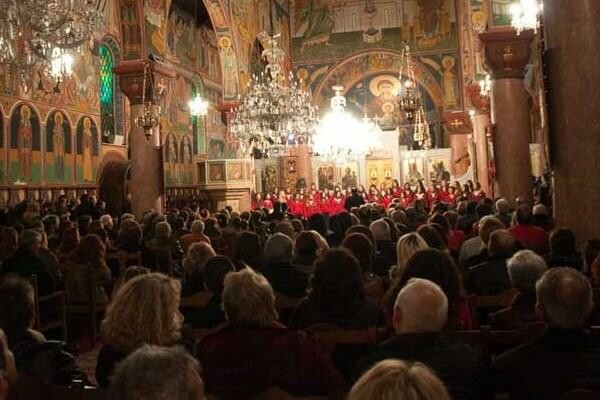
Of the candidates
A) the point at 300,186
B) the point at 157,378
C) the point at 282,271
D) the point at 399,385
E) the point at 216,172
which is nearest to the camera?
the point at 399,385

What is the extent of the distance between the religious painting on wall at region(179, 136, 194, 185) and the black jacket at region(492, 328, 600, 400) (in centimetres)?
2743

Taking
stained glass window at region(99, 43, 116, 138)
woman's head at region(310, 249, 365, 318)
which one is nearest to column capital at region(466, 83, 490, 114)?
stained glass window at region(99, 43, 116, 138)

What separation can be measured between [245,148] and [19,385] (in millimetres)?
20525

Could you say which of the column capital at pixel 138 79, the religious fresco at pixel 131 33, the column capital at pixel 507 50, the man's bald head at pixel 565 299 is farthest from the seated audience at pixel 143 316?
the religious fresco at pixel 131 33

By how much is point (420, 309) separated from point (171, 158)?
1050 inches

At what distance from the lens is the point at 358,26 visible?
35.9 meters

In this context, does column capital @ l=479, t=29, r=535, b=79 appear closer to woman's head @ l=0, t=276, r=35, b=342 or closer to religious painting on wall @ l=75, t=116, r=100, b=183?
woman's head @ l=0, t=276, r=35, b=342

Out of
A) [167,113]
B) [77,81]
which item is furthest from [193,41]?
[77,81]

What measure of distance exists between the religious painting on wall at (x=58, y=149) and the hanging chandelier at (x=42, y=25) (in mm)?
9094

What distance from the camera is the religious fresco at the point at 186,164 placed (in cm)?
3022

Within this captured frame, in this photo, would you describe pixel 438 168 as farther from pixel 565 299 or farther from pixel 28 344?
pixel 28 344

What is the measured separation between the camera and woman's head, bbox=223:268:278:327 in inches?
146

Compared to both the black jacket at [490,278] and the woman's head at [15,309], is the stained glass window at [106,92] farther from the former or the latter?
the woman's head at [15,309]

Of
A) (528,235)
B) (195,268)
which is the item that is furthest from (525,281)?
(528,235)
